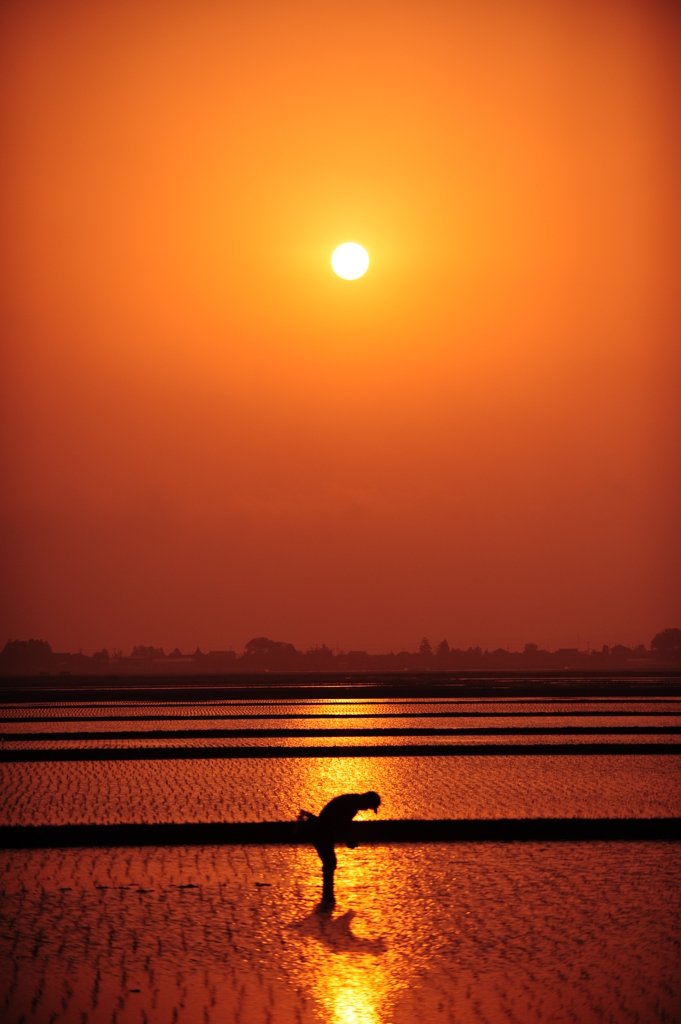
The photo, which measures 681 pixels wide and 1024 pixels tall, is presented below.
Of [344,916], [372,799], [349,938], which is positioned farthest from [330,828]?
[349,938]

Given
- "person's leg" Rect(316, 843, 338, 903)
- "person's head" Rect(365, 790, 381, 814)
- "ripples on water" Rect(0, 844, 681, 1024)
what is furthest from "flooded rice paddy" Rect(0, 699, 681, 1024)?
"person's head" Rect(365, 790, 381, 814)

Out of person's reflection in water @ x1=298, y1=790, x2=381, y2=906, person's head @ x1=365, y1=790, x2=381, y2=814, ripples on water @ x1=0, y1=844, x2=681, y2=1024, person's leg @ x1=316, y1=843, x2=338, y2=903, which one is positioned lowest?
ripples on water @ x1=0, y1=844, x2=681, y2=1024

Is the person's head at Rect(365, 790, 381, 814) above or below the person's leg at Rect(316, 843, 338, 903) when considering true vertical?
above

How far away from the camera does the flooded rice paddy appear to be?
514cm

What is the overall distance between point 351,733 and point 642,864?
13.9 metres

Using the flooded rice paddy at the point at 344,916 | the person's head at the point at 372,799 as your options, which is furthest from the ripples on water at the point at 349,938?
the person's head at the point at 372,799

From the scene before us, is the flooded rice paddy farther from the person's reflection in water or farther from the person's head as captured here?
the person's head

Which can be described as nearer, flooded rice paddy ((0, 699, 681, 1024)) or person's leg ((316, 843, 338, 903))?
flooded rice paddy ((0, 699, 681, 1024))

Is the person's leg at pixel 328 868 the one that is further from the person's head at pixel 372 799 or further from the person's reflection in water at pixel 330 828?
the person's head at pixel 372 799

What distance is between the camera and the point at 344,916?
6516 mm

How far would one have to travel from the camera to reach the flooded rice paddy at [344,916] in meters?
5.14

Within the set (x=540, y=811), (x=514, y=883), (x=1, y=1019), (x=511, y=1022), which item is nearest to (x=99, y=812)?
(x=540, y=811)

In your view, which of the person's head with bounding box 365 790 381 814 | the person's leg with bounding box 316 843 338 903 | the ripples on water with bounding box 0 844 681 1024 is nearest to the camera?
the ripples on water with bounding box 0 844 681 1024

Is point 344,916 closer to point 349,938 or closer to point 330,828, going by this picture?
point 349,938
